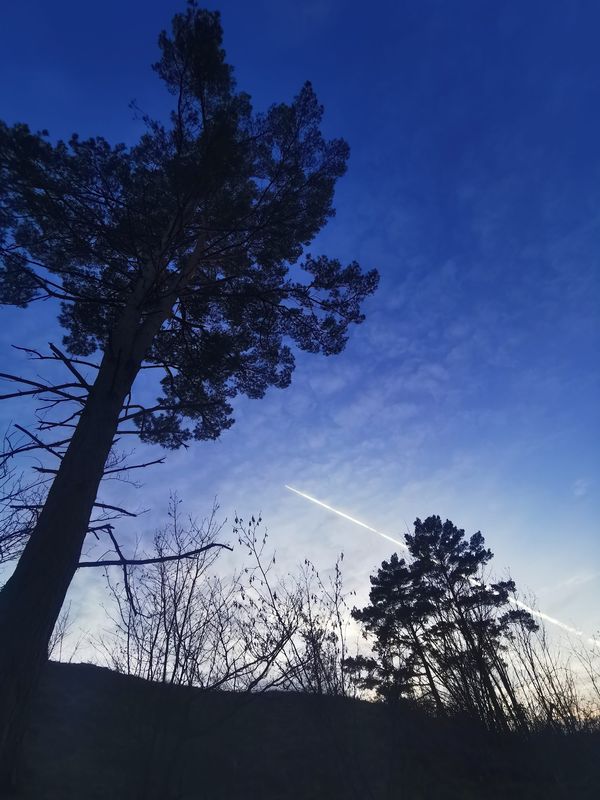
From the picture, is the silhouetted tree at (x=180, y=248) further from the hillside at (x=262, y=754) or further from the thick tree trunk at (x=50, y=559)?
the hillside at (x=262, y=754)

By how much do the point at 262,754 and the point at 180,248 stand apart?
15.3 metres

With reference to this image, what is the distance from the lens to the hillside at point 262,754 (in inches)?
326

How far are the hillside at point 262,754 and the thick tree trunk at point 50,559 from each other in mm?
5063

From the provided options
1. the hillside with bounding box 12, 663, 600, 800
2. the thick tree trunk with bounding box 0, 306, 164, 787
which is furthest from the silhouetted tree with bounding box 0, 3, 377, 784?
the hillside with bounding box 12, 663, 600, 800

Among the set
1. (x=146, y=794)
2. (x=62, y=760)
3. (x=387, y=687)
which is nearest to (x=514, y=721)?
(x=387, y=687)

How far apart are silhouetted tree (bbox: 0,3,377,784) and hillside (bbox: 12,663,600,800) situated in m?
5.34

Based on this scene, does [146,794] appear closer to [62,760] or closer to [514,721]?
[62,760]

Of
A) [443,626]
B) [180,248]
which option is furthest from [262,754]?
[180,248]

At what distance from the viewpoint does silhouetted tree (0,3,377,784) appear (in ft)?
17.3

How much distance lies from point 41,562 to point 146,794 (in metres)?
5.22

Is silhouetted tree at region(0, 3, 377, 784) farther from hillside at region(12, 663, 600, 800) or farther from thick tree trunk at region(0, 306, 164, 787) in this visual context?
hillside at region(12, 663, 600, 800)

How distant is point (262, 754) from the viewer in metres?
13.9

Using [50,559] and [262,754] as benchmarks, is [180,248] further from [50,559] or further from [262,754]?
[262,754]

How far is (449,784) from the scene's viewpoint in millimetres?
12109
